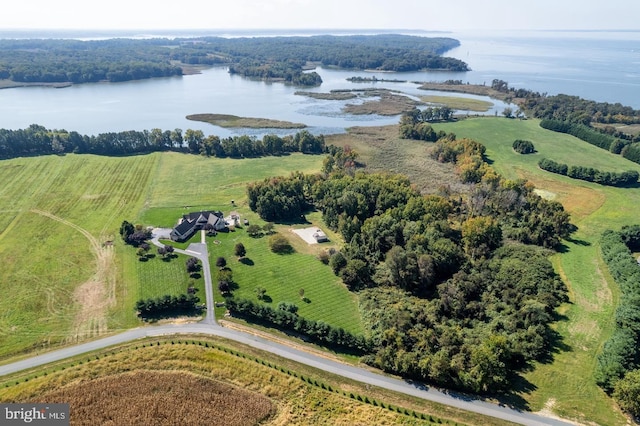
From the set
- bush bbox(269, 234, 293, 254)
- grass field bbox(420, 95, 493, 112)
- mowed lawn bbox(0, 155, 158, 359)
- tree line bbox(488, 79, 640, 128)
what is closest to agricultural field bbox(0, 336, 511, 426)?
mowed lawn bbox(0, 155, 158, 359)

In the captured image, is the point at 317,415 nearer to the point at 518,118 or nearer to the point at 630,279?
the point at 630,279

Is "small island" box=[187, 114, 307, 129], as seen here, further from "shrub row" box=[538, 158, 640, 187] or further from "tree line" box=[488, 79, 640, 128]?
"tree line" box=[488, 79, 640, 128]

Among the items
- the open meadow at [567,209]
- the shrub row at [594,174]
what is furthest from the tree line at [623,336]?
the shrub row at [594,174]

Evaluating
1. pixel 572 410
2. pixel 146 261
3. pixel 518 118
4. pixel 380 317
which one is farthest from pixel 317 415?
pixel 518 118

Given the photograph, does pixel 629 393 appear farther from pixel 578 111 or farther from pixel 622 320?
pixel 578 111

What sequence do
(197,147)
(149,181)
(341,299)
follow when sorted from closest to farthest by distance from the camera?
(341,299) → (149,181) → (197,147)

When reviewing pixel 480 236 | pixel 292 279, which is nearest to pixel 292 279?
pixel 292 279
